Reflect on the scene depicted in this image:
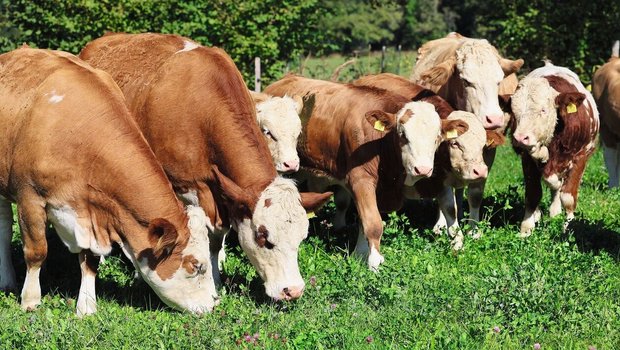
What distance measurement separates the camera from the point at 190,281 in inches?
275

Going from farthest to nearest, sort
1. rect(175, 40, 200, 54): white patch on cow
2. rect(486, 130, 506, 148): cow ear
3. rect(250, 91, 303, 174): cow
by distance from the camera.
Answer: rect(486, 130, 506, 148): cow ear, rect(175, 40, 200, 54): white patch on cow, rect(250, 91, 303, 174): cow

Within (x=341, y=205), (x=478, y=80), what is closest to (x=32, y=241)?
(x=341, y=205)

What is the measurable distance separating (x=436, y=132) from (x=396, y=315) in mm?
2408

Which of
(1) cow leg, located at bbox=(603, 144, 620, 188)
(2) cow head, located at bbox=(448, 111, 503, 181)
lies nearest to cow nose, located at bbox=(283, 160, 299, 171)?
(2) cow head, located at bbox=(448, 111, 503, 181)

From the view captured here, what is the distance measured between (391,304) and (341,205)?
3.96 metres

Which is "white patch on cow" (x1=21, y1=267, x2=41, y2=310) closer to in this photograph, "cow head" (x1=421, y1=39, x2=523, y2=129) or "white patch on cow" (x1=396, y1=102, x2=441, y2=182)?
"white patch on cow" (x1=396, y1=102, x2=441, y2=182)

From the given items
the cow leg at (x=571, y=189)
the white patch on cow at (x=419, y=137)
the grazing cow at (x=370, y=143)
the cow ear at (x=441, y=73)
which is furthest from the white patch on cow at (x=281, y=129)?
the cow leg at (x=571, y=189)

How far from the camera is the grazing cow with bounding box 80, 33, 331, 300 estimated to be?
7.07 metres

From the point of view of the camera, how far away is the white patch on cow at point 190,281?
696cm

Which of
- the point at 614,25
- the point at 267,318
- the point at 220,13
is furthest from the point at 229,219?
the point at 614,25

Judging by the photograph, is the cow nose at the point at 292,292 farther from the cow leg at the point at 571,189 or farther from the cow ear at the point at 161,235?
the cow leg at the point at 571,189

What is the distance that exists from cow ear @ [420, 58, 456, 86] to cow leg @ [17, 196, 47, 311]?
4949mm

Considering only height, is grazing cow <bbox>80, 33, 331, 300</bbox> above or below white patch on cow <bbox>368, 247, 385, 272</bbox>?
above

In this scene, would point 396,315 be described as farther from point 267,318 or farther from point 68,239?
point 68,239
